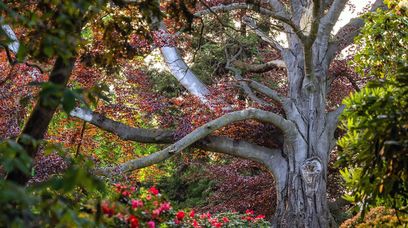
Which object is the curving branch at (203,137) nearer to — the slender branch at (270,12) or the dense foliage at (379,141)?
the slender branch at (270,12)

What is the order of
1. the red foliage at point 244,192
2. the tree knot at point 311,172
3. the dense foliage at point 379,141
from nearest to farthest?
the dense foliage at point 379,141 → the tree knot at point 311,172 → the red foliage at point 244,192

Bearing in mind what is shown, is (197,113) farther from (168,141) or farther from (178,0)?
(178,0)

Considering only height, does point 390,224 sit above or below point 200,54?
below

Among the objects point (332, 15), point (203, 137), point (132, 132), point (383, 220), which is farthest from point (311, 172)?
point (383, 220)

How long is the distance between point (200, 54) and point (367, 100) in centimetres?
1376

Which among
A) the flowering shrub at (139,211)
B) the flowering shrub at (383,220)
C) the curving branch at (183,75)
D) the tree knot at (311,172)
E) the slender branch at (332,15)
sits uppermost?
the slender branch at (332,15)

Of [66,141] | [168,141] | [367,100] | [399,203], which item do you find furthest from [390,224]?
[66,141]

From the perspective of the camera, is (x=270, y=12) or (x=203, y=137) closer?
(x=270, y=12)

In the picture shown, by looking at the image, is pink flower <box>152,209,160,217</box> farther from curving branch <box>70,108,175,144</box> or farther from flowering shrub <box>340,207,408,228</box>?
curving branch <box>70,108,175,144</box>

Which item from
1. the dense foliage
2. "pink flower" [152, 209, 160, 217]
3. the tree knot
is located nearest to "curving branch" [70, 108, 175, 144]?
the tree knot

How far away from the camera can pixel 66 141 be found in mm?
11242

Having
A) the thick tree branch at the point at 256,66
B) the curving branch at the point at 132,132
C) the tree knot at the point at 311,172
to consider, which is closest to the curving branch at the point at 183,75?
the thick tree branch at the point at 256,66

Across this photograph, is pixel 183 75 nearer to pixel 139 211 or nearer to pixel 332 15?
pixel 332 15

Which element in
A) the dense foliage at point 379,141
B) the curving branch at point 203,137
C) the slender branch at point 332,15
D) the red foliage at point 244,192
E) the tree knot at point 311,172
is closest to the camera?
the dense foliage at point 379,141
